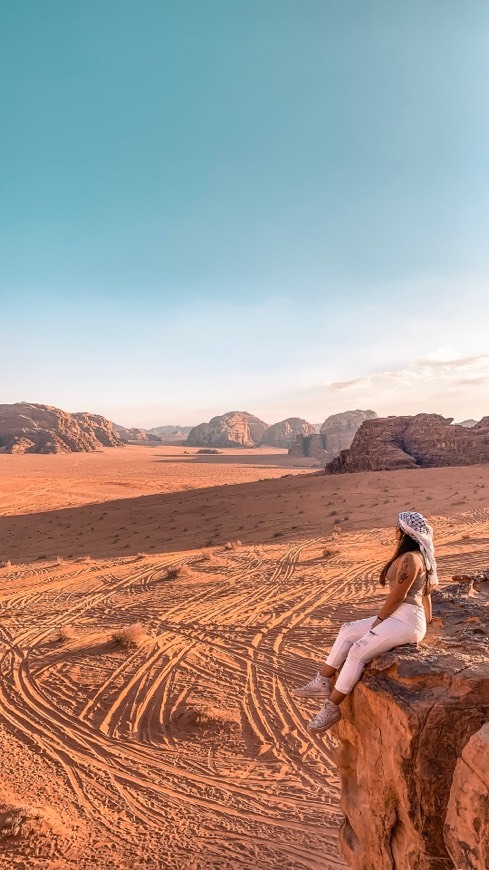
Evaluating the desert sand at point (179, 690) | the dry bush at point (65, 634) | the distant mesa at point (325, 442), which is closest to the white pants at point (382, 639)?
the desert sand at point (179, 690)

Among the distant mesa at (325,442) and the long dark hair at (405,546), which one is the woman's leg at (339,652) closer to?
the long dark hair at (405,546)

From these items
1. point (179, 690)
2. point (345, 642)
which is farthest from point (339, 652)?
point (179, 690)

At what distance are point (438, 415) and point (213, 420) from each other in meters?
82.0

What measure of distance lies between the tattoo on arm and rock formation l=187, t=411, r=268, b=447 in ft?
326

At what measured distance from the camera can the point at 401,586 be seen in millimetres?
3092

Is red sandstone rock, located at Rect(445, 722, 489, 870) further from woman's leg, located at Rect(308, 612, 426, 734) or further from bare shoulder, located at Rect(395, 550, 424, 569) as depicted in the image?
bare shoulder, located at Rect(395, 550, 424, 569)

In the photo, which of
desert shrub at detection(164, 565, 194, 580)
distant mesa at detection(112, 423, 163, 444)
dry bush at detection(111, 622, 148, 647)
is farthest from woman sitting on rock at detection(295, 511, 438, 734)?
distant mesa at detection(112, 423, 163, 444)

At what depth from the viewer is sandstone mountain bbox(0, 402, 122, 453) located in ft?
233

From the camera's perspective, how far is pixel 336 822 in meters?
4.41

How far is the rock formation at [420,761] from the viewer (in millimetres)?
2064

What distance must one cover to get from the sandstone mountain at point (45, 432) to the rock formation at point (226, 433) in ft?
71.6

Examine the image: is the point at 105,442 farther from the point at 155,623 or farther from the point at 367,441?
the point at 155,623

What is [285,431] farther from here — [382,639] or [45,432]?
[382,639]

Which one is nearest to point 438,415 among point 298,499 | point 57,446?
point 298,499
